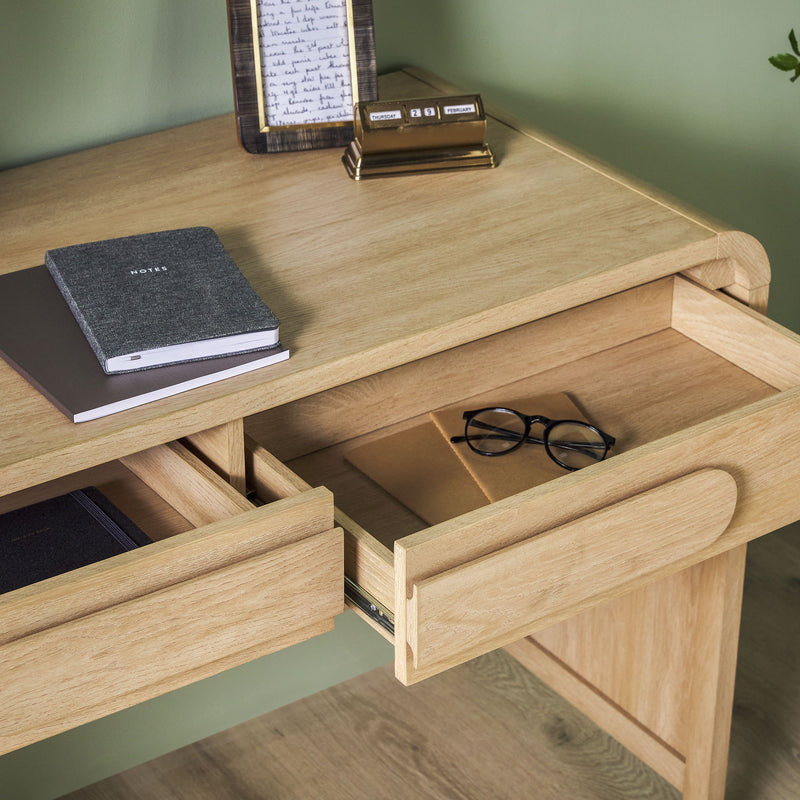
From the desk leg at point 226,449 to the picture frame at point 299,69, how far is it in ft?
1.51

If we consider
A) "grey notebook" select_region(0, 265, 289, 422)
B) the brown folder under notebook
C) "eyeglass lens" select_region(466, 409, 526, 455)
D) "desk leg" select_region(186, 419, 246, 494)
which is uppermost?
"grey notebook" select_region(0, 265, 289, 422)

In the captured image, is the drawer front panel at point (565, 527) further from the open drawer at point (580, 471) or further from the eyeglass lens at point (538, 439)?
A: the eyeglass lens at point (538, 439)

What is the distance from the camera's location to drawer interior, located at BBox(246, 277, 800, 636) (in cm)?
118

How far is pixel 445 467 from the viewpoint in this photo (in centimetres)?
118

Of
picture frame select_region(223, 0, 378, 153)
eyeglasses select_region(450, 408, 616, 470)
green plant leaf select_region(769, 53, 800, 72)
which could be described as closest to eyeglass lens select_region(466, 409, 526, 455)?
eyeglasses select_region(450, 408, 616, 470)

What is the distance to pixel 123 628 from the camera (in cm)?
88

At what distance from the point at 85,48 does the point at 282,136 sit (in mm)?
251

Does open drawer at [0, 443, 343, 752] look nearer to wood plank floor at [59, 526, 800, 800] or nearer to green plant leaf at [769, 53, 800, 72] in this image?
wood plank floor at [59, 526, 800, 800]

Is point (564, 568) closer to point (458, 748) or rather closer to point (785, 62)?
point (458, 748)

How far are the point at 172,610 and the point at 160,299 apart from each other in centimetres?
29

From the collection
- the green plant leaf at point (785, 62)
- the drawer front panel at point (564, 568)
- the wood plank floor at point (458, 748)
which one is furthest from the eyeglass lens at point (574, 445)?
the green plant leaf at point (785, 62)

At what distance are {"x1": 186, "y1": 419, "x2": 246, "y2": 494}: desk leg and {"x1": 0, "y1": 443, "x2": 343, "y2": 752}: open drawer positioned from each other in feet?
0.07

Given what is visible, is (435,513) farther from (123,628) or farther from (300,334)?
(123,628)

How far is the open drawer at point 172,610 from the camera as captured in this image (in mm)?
857
